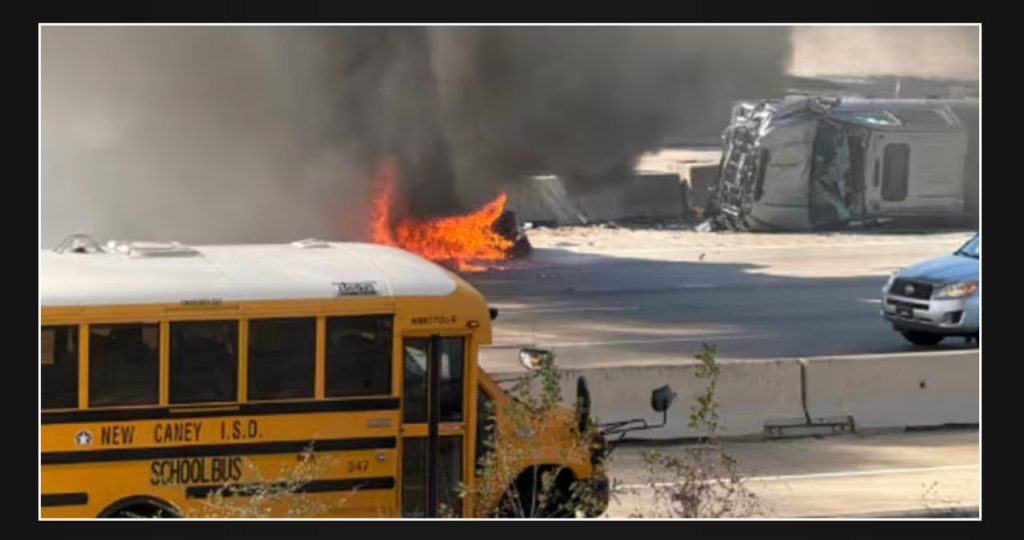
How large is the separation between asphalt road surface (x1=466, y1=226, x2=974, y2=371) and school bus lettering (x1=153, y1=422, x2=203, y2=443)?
8.35 metres

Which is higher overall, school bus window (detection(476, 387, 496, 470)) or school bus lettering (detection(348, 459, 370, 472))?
school bus window (detection(476, 387, 496, 470))

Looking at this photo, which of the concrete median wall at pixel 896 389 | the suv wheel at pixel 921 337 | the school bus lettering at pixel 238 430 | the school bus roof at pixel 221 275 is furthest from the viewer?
the suv wheel at pixel 921 337

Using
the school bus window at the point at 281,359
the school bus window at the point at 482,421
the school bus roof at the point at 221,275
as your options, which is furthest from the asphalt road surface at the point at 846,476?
the school bus window at the point at 281,359

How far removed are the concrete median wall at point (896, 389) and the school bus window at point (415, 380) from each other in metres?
5.06

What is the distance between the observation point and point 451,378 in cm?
1124

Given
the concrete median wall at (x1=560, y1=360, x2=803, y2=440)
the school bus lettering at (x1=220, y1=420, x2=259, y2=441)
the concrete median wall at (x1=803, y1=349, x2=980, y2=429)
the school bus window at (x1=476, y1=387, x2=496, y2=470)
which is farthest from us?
the concrete median wall at (x1=803, y1=349, x2=980, y2=429)

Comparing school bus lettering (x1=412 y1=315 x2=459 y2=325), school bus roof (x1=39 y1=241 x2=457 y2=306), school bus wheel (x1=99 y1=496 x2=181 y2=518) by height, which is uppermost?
school bus roof (x1=39 y1=241 x2=457 y2=306)

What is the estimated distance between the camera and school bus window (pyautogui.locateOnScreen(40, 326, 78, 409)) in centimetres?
1055

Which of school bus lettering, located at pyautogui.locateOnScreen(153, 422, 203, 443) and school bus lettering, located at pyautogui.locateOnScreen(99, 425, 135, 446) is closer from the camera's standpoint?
school bus lettering, located at pyautogui.locateOnScreen(99, 425, 135, 446)

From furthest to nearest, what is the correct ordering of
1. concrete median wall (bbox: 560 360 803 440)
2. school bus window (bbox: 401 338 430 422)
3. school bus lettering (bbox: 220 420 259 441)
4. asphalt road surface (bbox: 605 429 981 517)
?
1. concrete median wall (bbox: 560 360 803 440)
2. asphalt road surface (bbox: 605 429 981 517)
3. school bus window (bbox: 401 338 430 422)
4. school bus lettering (bbox: 220 420 259 441)

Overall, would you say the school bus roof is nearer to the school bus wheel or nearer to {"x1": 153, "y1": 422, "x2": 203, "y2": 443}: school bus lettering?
{"x1": 153, "y1": 422, "x2": 203, "y2": 443}: school bus lettering

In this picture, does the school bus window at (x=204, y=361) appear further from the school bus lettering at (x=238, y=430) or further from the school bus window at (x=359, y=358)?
the school bus window at (x=359, y=358)

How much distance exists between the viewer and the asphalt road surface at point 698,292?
64.8 feet

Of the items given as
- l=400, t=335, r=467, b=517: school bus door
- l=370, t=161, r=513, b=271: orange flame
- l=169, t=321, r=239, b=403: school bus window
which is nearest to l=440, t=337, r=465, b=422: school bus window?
l=400, t=335, r=467, b=517: school bus door
